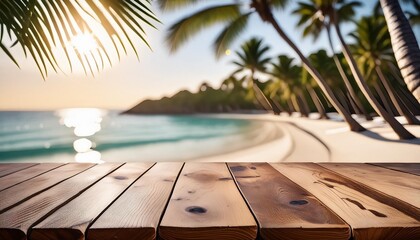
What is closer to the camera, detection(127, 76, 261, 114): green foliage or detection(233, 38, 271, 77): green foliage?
detection(233, 38, 271, 77): green foliage

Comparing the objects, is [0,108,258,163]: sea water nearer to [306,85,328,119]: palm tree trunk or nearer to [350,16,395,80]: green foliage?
[306,85,328,119]: palm tree trunk

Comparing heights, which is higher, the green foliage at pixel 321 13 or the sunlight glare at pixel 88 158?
the green foliage at pixel 321 13

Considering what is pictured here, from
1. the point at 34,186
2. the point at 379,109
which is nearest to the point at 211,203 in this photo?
the point at 34,186

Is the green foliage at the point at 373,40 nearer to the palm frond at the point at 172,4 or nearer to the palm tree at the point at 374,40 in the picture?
the palm tree at the point at 374,40

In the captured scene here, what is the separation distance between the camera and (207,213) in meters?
0.89

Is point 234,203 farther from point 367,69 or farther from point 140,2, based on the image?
point 367,69

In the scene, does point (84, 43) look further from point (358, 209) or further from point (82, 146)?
point (82, 146)

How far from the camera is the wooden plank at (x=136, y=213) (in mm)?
777

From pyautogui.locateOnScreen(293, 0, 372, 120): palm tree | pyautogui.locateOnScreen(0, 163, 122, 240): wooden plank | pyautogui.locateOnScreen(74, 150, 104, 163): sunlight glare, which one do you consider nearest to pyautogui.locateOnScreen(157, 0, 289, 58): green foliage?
pyautogui.locateOnScreen(293, 0, 372, 120): palm tree

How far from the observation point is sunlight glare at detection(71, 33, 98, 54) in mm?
1188

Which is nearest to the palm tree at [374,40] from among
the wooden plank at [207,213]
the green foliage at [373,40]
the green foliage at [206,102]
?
the green foliage at [373,40]

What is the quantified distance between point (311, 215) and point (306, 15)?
13.4m

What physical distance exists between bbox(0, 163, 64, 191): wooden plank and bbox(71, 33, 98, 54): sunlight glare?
682mm

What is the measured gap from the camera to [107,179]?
135cm
